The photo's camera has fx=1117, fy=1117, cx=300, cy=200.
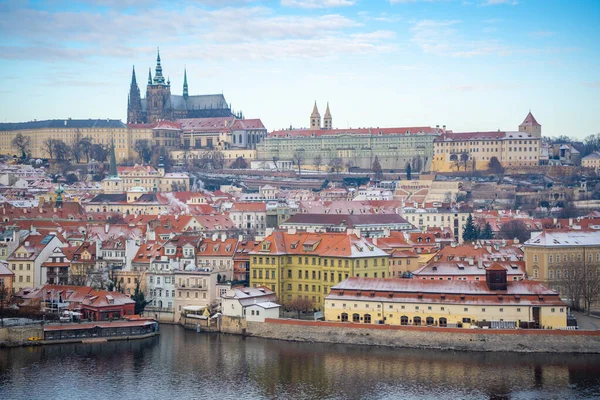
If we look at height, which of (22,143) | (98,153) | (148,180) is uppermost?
(22,143)

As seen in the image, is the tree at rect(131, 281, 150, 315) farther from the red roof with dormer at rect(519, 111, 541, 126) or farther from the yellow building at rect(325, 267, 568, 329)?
the red roof with dormer at rect(519, 111, 541, 126)

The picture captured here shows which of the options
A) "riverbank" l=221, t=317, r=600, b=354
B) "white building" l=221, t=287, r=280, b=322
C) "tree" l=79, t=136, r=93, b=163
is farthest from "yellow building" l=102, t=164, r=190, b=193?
"riverbank" l=221, t=317, r=600, b=354

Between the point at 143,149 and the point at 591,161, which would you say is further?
the point at 143,149

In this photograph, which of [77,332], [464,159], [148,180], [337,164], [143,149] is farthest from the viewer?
[143,149]

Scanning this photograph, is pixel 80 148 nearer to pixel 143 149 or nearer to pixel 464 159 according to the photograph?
pixel 143 149

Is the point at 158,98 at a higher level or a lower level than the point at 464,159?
higher

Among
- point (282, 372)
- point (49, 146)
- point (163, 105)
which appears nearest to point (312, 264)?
point (282, 372)

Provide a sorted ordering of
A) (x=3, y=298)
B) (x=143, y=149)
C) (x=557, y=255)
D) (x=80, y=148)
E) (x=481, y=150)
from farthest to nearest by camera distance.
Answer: (x=143, y=149)
(x=80, y=148)
(x=481, y=150)
(x=557, y=255)
(x=3, y=298)
